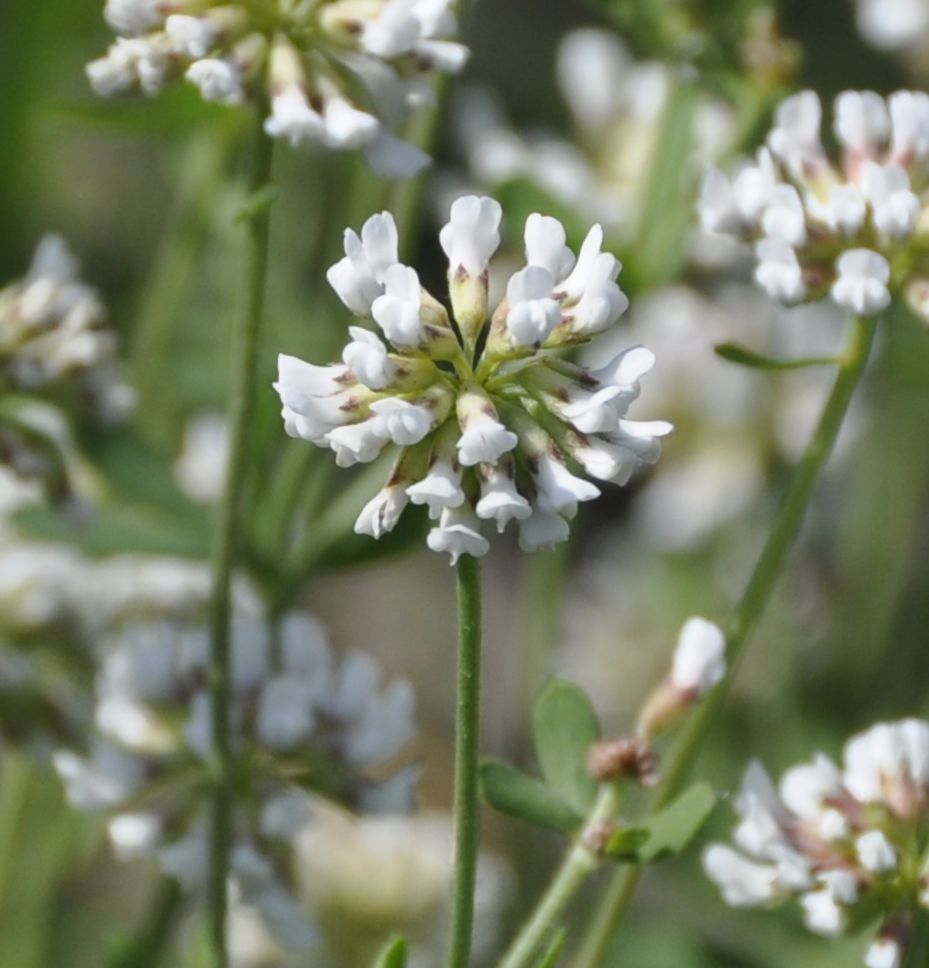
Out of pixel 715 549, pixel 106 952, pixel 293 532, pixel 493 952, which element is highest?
pixel 293 532

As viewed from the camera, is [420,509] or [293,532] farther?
[293,532]

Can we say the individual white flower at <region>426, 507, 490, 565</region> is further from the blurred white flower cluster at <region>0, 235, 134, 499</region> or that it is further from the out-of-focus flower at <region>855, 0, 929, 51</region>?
the out-of-focus flower at <region>855, 0, 929, 51</region>

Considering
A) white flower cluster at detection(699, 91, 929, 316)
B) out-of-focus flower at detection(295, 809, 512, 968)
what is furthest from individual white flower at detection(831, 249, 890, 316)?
out-of-focus flower at detection(295, 809, 512, 968)

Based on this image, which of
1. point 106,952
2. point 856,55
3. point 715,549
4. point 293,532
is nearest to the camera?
point 106,952

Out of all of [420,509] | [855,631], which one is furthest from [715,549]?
[420,509]

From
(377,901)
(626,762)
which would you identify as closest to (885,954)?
(626,762)

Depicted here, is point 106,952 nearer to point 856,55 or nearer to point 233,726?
point 233,726

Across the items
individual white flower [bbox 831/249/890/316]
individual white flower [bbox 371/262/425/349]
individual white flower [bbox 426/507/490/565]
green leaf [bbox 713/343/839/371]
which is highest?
individual white flower [bbox 371/262/425/349]
